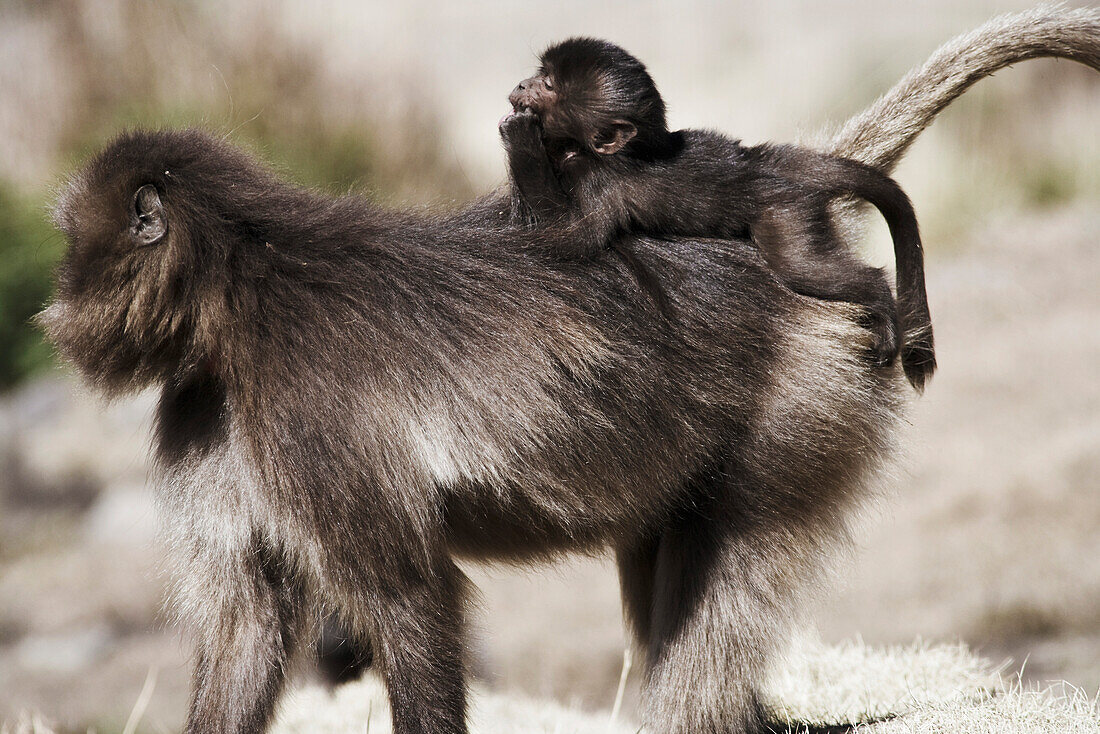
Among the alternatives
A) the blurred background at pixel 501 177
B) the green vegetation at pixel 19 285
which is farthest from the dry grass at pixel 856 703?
the green vegetation at pixel 19 285

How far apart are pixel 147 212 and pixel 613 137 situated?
3.87 feet

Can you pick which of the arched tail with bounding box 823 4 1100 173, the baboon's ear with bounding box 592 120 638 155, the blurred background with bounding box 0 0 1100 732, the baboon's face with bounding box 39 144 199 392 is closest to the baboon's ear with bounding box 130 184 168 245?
the baboon's face with bounding box 39 144 199 392

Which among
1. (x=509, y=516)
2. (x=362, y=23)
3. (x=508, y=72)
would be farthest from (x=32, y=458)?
(x=509, y=516)

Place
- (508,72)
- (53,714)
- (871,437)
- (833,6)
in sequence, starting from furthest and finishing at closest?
1. (833,6)
2. (508,72)
3. (53,714)
4. (871,437)

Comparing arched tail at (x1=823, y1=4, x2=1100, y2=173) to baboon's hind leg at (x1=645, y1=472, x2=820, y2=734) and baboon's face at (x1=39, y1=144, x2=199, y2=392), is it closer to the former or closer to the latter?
baboon's hind leg at (x1=645, y1=472, x2=820, y2=734)

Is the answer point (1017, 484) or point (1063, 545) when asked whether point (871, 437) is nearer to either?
point (1063, 545)

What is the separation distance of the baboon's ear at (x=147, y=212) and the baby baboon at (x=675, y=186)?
2.91 ft

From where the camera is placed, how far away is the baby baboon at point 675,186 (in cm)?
294

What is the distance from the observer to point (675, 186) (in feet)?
9.63

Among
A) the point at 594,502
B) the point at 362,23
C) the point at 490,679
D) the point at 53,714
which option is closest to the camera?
the point at 594,502

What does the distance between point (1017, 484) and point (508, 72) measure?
8875 mm

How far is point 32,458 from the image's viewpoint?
10.2 meters

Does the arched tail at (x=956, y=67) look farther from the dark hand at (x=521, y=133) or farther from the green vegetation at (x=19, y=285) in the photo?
the green vegetation at (x=19, y=285)

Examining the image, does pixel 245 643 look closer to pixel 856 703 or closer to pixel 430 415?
pixel 430 415
